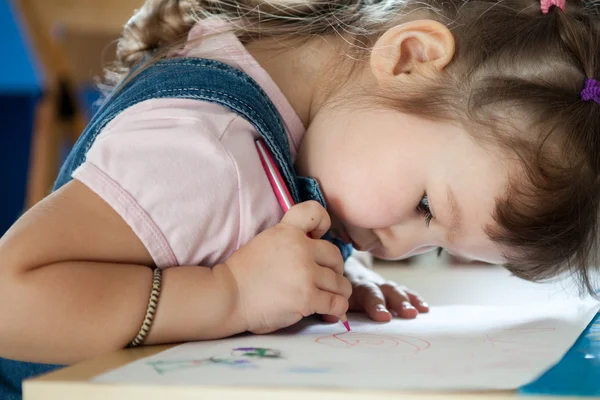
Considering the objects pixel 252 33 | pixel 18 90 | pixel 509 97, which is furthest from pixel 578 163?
pixel 18 90

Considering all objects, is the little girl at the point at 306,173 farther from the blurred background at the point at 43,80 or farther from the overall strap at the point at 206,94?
the blurred background at the point at 43,80

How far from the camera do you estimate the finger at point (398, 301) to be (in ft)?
2.45

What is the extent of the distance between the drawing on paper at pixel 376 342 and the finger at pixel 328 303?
0.12ft

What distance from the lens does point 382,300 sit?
75 cm

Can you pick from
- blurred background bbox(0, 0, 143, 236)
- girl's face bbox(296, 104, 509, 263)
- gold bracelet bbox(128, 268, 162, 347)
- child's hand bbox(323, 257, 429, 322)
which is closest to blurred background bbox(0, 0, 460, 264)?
blurred background bbox(0, 0, 143, 236)

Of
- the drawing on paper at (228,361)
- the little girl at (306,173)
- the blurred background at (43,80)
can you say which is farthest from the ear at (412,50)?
the blurred background at (43,80)

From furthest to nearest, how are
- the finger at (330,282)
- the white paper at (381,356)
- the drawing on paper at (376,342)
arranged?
the finger at (330,282)
the drawing on paper at (376,342)
the white paper at (381,356)

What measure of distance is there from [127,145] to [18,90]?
1415 millimetres

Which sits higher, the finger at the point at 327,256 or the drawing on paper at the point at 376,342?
the finger at the point at 327,256

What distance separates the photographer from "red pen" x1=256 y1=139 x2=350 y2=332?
64cm

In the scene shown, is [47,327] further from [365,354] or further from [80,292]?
[365,354]

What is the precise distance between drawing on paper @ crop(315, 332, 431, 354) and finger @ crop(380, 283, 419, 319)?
0.19 meters

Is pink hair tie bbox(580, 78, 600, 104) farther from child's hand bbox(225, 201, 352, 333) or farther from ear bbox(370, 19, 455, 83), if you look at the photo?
child's hand bbox(225, 201, 352, 333)

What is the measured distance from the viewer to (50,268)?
1.68 ft
